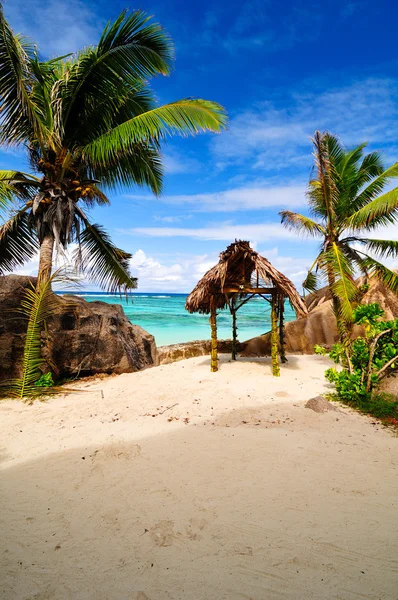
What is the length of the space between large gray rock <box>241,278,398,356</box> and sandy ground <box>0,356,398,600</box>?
22.4 ft

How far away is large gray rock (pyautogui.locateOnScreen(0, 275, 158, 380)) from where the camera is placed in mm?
7863

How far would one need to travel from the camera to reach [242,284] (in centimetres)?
880

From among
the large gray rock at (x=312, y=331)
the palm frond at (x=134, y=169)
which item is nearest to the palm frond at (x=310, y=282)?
the large gray rock at (x=312, y=331)

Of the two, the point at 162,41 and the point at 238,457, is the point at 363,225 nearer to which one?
the point at 162,41

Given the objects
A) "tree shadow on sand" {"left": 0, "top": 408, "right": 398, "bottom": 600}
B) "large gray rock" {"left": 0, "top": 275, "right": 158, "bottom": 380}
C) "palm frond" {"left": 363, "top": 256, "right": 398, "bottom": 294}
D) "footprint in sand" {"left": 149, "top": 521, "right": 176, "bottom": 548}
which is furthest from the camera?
"palm frond" {"left": 363, "top": 256, "right": 398, "bottom": 294}

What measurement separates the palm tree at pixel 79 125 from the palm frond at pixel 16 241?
25mm

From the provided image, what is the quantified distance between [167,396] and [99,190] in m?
6.60

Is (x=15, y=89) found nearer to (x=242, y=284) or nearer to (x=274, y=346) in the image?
(x=242, y=284)

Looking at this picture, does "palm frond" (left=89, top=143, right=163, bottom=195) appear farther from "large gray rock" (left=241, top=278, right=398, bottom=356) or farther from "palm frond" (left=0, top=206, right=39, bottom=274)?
"large gray rock" (left=241, top=278, right=398, bottom=356)

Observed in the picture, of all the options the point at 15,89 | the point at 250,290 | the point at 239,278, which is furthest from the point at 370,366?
the point at 15,89

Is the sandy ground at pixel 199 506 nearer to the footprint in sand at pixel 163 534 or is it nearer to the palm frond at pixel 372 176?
the footprint in sand at pixel 163 534

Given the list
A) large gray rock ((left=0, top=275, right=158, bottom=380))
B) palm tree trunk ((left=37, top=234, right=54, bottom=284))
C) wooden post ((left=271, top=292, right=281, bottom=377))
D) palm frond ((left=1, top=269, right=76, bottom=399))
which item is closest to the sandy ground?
palm frond ((left=1, top=269, right=76, bottom=399))

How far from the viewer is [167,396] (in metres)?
6.73

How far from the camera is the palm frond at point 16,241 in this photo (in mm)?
8734
